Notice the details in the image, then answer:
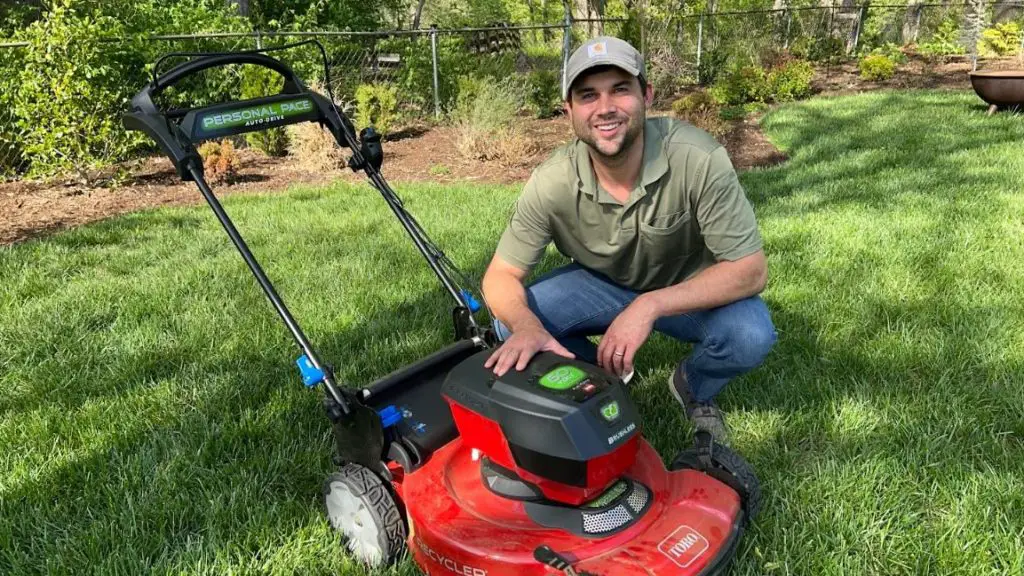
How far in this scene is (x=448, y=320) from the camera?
366 centimetres

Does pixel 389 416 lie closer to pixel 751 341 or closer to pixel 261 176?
pixel 751 341

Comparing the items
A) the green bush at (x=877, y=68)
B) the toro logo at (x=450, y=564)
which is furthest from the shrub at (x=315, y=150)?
the green bush at (x=877, y=68)

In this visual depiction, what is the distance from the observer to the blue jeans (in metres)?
2.38

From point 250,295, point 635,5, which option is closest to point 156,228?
point 250,295

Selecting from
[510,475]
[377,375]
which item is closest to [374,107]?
[377,375]

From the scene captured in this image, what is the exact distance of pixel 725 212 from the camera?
2281 mm

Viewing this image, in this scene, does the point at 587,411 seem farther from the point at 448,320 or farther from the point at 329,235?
the point at 329,235

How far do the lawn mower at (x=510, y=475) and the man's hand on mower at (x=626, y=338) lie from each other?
0.26 m

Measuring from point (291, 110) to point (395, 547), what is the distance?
1.53 metres

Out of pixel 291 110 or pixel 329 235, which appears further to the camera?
pixel 329 235

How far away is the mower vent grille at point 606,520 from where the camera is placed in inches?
66.7

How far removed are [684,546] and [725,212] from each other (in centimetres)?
108

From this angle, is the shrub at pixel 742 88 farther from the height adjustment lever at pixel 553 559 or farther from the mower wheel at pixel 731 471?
the height adjustment lever at pixel 553 559

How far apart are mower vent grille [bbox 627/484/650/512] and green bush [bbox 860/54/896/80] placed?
1367cm
